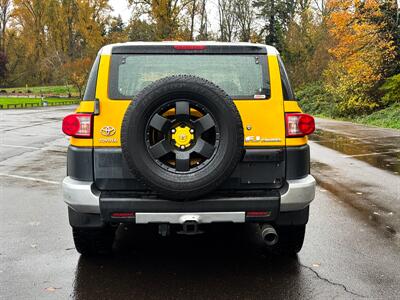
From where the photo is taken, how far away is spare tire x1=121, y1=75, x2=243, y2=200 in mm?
3502

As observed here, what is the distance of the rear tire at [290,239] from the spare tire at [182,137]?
1159mm

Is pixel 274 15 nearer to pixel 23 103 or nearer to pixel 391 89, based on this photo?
pixel 23 103

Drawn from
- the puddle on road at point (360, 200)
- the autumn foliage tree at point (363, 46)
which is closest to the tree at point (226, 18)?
the autumn foliage tree at point (363, 46)

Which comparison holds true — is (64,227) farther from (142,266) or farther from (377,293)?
(377,293)

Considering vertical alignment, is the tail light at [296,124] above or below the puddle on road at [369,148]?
Answer: above

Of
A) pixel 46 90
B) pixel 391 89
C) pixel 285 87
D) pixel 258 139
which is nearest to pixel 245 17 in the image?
pixel 391 89

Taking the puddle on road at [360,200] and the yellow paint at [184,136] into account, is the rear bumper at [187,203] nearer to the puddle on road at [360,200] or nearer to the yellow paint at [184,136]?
the yellow paint at [184,136]

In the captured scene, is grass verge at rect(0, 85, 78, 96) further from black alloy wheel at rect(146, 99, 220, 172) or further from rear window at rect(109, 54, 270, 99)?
black alloy wheel at rect(146, 99, 220, 172)

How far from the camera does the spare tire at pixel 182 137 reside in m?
3.50

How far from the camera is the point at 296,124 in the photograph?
12.6 ft

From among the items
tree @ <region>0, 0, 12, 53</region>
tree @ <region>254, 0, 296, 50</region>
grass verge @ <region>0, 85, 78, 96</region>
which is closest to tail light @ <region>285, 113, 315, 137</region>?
tree @ <region>254, 0, 296, 50</region>

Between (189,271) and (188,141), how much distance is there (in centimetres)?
125

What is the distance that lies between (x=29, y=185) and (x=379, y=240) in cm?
570

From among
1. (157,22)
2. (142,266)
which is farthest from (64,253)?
(157,22)
